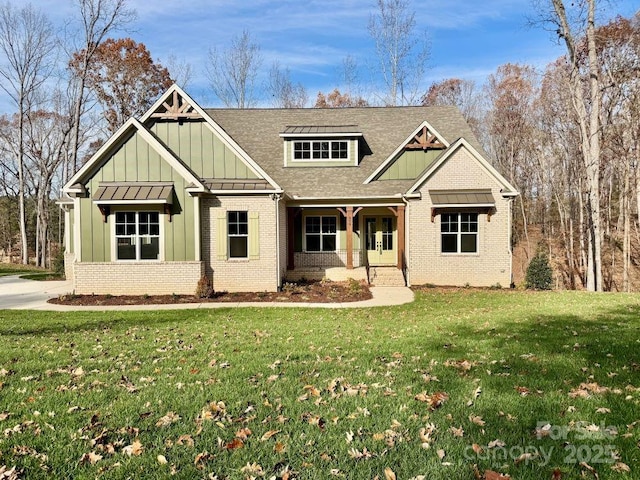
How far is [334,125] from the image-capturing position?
1958 cm

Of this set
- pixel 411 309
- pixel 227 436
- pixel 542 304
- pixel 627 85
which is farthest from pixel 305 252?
pixel 627 85

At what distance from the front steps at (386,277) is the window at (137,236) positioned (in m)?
8.10

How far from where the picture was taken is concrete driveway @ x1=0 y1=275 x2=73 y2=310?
39.7ft

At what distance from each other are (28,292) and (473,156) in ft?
55.7

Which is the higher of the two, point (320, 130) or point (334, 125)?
point (334, 125)

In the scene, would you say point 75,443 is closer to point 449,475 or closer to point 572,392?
point 449,475

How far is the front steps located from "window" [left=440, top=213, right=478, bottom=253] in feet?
7.41

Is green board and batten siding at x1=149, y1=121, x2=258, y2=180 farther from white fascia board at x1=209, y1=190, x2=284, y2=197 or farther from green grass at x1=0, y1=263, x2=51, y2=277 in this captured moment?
green grass at x1=0, y1=263, x2=51, y2=277

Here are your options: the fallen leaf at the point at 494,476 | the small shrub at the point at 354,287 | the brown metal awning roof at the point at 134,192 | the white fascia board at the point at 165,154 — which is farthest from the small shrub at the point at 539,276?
the fallen leaf at the point at 494,476

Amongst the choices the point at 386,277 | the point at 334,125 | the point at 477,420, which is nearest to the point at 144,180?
the point at 334,125

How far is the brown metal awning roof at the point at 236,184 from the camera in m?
14.0

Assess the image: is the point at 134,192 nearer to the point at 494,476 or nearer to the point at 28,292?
the point at 28,292

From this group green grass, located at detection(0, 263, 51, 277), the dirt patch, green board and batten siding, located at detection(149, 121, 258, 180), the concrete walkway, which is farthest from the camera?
green grass, located at detection(0, 263, 51, 277)

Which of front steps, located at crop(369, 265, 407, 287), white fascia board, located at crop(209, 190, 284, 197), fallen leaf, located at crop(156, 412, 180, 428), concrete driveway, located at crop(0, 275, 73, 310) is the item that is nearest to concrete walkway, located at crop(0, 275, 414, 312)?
concrete driveway, located at crop(0, 275, 73, 310)
